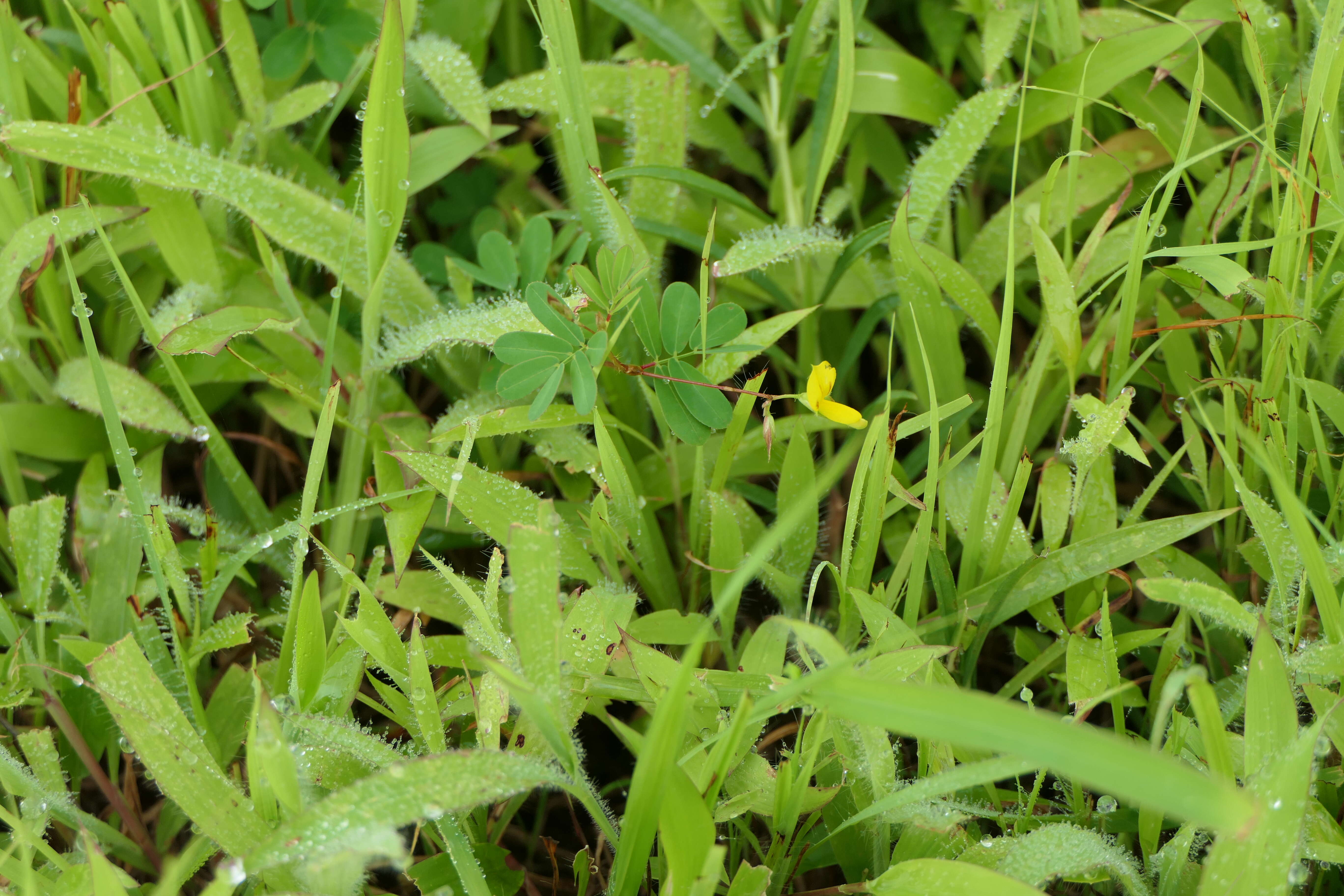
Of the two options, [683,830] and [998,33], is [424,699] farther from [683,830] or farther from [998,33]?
[998,33]

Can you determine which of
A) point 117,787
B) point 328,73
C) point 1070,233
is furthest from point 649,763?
point 328,73

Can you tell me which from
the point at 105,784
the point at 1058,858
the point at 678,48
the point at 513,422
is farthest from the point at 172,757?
the point at 678,48

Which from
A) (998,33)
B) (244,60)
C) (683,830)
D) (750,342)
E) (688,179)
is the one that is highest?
(244,60)

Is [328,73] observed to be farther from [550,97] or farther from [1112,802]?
[1112,802]

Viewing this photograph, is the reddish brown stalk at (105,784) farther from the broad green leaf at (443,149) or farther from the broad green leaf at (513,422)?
the broad green leaf at (443,149)

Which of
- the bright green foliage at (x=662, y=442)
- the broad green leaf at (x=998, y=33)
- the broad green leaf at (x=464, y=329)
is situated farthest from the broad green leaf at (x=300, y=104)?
the broad green leaf at (x=998, y=33)

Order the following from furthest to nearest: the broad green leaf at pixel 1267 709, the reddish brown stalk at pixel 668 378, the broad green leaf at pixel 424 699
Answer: the reddish brown stalk at pixel 668 378 < the broad green leaf at pixel 424 699 < the broad green leaf at pixel 1267 709

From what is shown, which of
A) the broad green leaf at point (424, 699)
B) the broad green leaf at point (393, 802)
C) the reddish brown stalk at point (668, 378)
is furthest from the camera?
the reddish brown stalk at point (668, 378)
